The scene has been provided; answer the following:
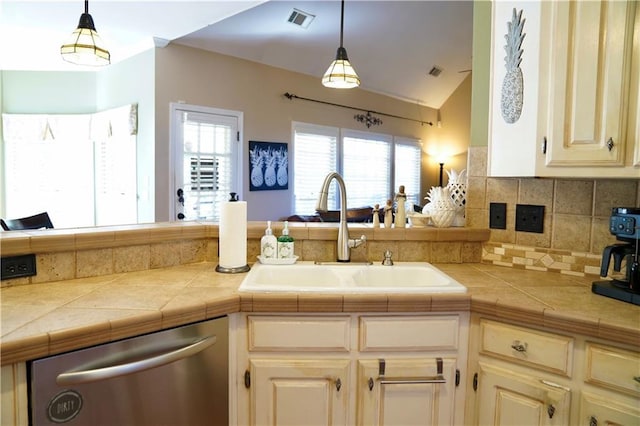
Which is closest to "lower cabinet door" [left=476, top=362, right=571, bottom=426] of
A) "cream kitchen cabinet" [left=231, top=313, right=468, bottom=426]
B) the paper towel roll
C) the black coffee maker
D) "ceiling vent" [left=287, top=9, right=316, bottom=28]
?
"cream kitchen cabinet" [left=231, top=313, right=468, bottom=426]

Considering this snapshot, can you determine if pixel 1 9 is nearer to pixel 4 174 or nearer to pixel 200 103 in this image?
pixel 200 103

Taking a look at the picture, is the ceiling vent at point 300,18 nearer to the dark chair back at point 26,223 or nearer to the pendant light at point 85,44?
the pendant light at point 85,44

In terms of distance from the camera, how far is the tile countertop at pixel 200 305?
3.50ft

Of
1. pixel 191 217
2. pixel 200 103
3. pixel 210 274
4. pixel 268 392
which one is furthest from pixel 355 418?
pixel 200 103

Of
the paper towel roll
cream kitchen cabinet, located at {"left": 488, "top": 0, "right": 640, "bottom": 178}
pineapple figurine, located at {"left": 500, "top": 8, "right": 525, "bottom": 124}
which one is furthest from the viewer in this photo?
the paper towel roll

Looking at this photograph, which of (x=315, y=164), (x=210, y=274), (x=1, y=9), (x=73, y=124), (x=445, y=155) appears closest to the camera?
(x=210, y=274)

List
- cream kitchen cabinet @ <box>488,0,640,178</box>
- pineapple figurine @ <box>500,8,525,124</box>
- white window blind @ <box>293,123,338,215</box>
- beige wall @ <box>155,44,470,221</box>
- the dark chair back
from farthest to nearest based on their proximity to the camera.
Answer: white window blind @ <box>293,123,338,215</box> < beige wall @ <box>155,44,470,221</box> < the dark chair back < pineapple figurine @ <box>500,8,525,124</box> < cream kitchen cabinet @ <box>488,0,640,178</box>

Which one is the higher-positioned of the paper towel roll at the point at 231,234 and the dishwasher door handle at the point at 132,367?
the paper towel roll at the point at 231,234

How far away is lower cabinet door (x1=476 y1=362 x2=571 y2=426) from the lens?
49.8 inches

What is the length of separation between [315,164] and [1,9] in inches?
141

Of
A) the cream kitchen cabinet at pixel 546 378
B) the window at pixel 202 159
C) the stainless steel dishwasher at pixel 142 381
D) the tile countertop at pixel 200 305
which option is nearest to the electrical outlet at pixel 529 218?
the tile countertop at pixel 200 305

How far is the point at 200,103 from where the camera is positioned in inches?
175

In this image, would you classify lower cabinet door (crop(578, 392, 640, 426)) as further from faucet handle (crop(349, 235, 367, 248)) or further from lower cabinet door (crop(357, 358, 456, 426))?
faucet handle (crop(349, 235, 367, 248))

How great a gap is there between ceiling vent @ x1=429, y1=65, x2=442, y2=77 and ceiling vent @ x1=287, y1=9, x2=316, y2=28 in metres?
2.80
